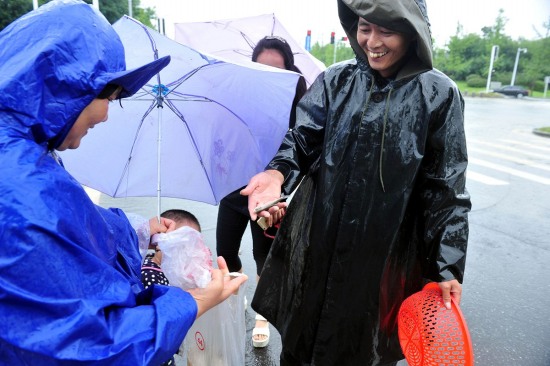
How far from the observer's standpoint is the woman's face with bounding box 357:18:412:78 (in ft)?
4.61

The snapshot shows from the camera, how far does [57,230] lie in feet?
2.61

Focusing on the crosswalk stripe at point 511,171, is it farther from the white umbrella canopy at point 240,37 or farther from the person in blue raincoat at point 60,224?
the person in blue raincoat at point 60,224

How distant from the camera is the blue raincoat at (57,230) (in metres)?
0.76

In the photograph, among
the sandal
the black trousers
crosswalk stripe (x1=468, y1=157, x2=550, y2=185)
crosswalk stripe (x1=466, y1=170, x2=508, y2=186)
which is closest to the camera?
the black trousers

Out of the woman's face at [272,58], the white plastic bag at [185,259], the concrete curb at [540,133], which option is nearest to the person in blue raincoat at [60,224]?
the white plastic bag at [185,259]

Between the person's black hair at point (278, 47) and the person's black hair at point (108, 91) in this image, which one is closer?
the person's black hair at point (108, 91)

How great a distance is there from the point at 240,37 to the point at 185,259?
8.17ft

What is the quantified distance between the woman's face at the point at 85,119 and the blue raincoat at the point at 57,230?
0.04 meters

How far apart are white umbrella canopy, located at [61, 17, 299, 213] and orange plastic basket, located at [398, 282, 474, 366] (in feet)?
3.38

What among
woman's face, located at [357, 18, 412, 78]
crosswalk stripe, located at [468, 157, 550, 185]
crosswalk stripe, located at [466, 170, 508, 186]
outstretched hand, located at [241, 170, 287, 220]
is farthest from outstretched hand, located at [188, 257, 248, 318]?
crosswalk stripe, located at [468, 157, 550, 185]

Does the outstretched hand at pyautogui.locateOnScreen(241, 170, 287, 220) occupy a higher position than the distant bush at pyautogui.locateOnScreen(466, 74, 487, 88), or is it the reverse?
the outstretched hand at pyautogui.locateOnScreen(241, 170, 287, 220)

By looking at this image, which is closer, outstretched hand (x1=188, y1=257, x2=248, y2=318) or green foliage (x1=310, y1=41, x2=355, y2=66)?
outstretched hand (x1=188, y1=257, x2=248, y2=318)

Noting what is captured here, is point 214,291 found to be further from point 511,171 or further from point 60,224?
point 511,171

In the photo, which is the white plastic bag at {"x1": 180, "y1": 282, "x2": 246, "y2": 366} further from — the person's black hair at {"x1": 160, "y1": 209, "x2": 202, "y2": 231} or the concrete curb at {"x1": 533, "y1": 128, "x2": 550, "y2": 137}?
the concrete curb at {"x1": 533, "y1": 128, "x2": 550, "y2": 137}
